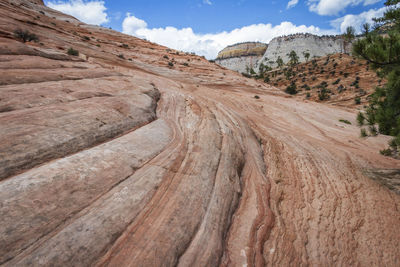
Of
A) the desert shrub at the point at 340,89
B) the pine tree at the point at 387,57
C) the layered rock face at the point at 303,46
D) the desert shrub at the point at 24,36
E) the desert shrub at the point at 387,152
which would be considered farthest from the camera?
the layered rock face at the point at 303,46

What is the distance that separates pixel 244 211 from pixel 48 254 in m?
4.40

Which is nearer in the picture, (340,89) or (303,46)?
(340,89)

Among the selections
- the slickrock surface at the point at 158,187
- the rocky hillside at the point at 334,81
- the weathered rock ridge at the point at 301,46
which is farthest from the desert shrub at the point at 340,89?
the weathered rock ridge at the point at 301,46

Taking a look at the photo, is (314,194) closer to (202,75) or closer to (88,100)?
(88,100)

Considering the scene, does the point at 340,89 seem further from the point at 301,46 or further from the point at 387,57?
the point at 301,46

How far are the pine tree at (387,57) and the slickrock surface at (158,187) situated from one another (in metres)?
2.35

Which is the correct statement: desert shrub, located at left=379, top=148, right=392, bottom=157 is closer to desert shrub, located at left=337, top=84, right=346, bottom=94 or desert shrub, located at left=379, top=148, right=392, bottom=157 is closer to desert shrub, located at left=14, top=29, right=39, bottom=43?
desert shrub, located at left=14, top=29, right=39, bottom=43

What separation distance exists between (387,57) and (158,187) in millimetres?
7487

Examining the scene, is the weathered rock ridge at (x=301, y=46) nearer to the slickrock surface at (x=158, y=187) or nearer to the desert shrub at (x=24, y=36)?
the desert shrub at (x=24, y=36)

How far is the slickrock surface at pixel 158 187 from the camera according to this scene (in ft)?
11.4

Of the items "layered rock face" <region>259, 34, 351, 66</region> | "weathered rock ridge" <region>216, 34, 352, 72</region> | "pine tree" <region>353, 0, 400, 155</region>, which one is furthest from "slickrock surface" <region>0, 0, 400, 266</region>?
"layered rock face" <region>259, 34, 351, 66</region>

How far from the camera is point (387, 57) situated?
594 cm

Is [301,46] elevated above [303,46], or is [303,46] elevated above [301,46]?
[301,46]

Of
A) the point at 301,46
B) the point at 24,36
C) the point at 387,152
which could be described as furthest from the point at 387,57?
the point at 301,46
